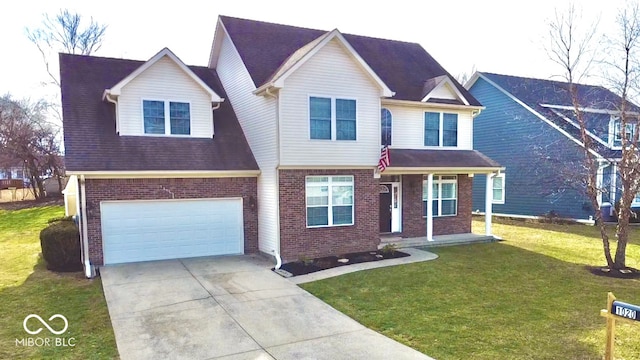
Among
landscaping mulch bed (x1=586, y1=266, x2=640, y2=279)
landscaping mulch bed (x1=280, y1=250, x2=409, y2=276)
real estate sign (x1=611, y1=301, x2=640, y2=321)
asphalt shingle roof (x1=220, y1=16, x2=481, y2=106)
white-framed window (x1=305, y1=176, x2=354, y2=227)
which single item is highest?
asphalt shingle roof (x1=220, y1=16, x2=481, y2=106)

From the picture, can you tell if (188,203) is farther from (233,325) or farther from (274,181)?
(233,325)

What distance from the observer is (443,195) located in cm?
1582

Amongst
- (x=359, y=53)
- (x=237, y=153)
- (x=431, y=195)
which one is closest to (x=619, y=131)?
(x=431, y=195)

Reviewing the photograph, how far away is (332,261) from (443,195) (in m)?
6.27

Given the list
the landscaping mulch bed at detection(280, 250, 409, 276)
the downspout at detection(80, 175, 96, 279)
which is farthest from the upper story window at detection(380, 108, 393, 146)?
the downspout at detection(80, 175, 96, 279)

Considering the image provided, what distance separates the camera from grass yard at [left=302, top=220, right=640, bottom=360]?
20.7ft

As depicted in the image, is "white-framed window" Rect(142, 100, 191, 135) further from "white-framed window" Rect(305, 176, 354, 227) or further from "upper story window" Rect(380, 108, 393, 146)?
"upper story window" Rect(380, 108, 393, 146)

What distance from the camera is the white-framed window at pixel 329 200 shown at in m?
12.3

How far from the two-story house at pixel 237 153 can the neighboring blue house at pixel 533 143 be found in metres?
8.20

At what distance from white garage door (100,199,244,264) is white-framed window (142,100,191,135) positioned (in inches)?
90.7

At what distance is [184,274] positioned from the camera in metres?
10.5

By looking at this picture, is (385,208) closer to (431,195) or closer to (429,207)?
(429,207)

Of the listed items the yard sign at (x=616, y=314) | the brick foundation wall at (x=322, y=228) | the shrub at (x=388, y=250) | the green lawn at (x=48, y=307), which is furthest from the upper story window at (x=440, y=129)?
the green lawn at (x=48, y=307)

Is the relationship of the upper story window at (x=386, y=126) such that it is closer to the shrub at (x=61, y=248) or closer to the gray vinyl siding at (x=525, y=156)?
the gray vinyl siding at (x=525, y=156)
